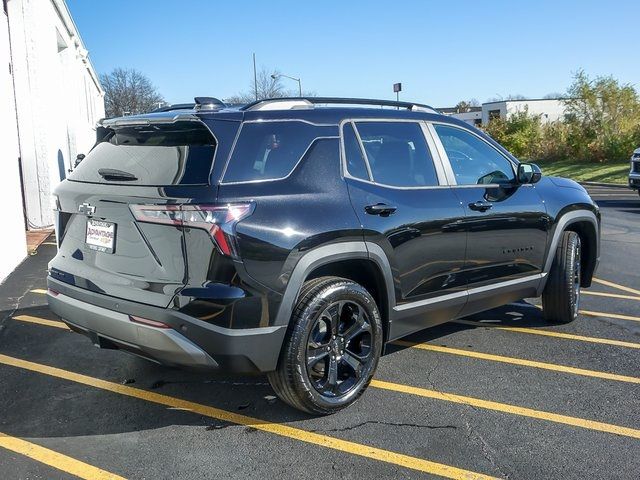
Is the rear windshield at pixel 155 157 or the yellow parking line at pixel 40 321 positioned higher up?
the rear windshield at pixel 155 157

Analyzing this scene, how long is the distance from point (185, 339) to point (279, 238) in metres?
0.73

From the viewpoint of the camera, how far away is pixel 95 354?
486cm

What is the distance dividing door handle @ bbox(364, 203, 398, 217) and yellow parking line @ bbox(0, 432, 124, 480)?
6.71 ft

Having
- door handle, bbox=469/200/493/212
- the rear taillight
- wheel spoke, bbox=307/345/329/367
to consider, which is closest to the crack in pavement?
wheel spoke, bbox=307/345/329/367

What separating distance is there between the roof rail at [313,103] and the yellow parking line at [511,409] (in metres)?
1.97

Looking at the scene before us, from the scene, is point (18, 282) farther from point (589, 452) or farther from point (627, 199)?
point (627, 199)

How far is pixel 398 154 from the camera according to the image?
14.1ft

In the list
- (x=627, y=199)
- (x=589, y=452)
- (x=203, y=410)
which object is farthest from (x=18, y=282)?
(x=627, y=199)

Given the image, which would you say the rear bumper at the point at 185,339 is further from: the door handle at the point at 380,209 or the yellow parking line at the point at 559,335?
the yellow parking line at the point at 559,335

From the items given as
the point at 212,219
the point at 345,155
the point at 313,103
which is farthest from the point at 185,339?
the point at 313,103

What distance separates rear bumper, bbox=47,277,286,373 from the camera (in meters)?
3.20

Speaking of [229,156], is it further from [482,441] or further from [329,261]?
[482,441]

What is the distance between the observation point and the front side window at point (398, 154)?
408 cm

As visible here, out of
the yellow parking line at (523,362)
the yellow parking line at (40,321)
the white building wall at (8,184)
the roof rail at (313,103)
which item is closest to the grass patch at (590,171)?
the yellow parking line at (523,362)
